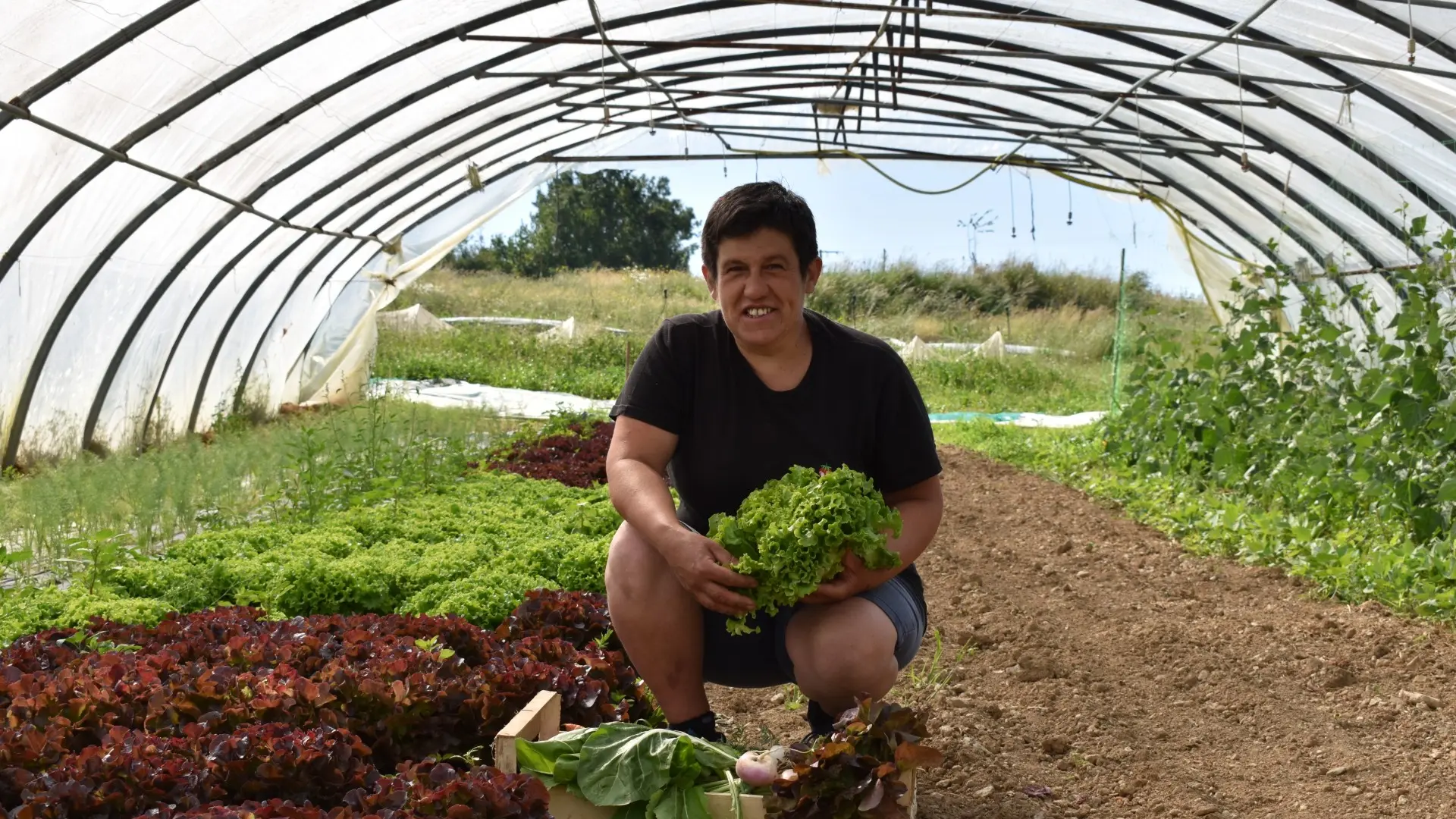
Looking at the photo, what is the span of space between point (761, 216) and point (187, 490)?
4702 millimetres

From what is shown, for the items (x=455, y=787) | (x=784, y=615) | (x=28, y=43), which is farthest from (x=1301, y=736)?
(x=28, y=43)

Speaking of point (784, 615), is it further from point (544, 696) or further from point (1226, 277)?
point (1226, 277)

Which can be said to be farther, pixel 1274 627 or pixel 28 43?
pixel 28 43

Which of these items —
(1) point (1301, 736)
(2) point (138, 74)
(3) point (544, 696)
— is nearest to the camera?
(3) point (544, 696)

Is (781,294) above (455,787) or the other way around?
above

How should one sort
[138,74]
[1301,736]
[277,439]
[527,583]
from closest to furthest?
[1301,736] < [527,583] < [138,74] < [277,439]

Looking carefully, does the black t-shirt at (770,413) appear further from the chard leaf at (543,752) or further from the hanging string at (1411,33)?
the hanging string at (1411,33)

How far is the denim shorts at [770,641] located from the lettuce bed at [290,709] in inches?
11.7

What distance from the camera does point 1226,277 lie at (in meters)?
12.9

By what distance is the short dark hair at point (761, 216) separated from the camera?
310 cm

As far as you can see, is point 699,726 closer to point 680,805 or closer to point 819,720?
point 819,720

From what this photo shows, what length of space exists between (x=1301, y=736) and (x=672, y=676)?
2.20 meters

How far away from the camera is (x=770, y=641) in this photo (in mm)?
3191

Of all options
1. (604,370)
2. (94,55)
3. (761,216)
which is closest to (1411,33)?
(761,216)
